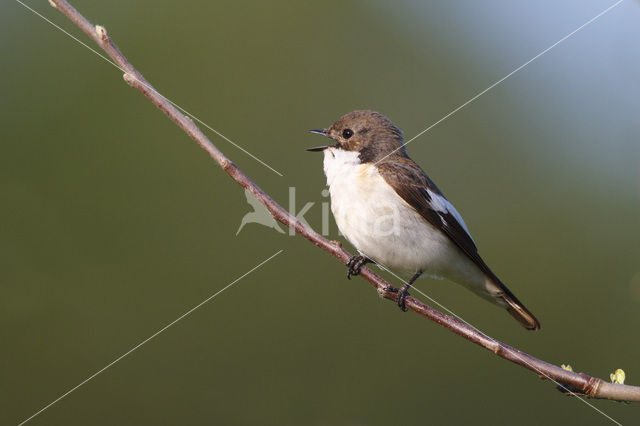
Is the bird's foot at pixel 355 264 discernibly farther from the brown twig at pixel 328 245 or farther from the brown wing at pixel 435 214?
the brown twig at pixel 328 245

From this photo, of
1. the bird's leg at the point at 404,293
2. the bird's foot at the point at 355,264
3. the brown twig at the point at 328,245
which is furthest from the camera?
the bird's foot at the point at 355,264

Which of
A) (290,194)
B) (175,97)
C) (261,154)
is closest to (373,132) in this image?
(290,194)

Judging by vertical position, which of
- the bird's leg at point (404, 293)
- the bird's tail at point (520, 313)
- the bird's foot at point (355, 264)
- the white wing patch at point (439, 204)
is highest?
the white wing patch at point (439, 204)

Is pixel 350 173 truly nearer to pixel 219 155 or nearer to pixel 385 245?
pixel 385 245

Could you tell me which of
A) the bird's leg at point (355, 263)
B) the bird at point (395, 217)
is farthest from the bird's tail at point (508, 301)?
the bird's leg at point (355, 263)

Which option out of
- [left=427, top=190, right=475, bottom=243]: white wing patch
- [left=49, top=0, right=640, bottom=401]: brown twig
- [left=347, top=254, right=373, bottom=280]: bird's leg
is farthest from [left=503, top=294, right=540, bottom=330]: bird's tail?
[left=49, top=0, right=640, bottom=401]: brown twig

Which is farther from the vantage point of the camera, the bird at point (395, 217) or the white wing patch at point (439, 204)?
the white wing patch at point (439, 204)

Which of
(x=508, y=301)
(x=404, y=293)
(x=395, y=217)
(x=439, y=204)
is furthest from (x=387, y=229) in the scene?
(x=508, y=301)

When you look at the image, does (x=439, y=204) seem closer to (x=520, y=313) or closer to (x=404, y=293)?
(x=520, y=313)
